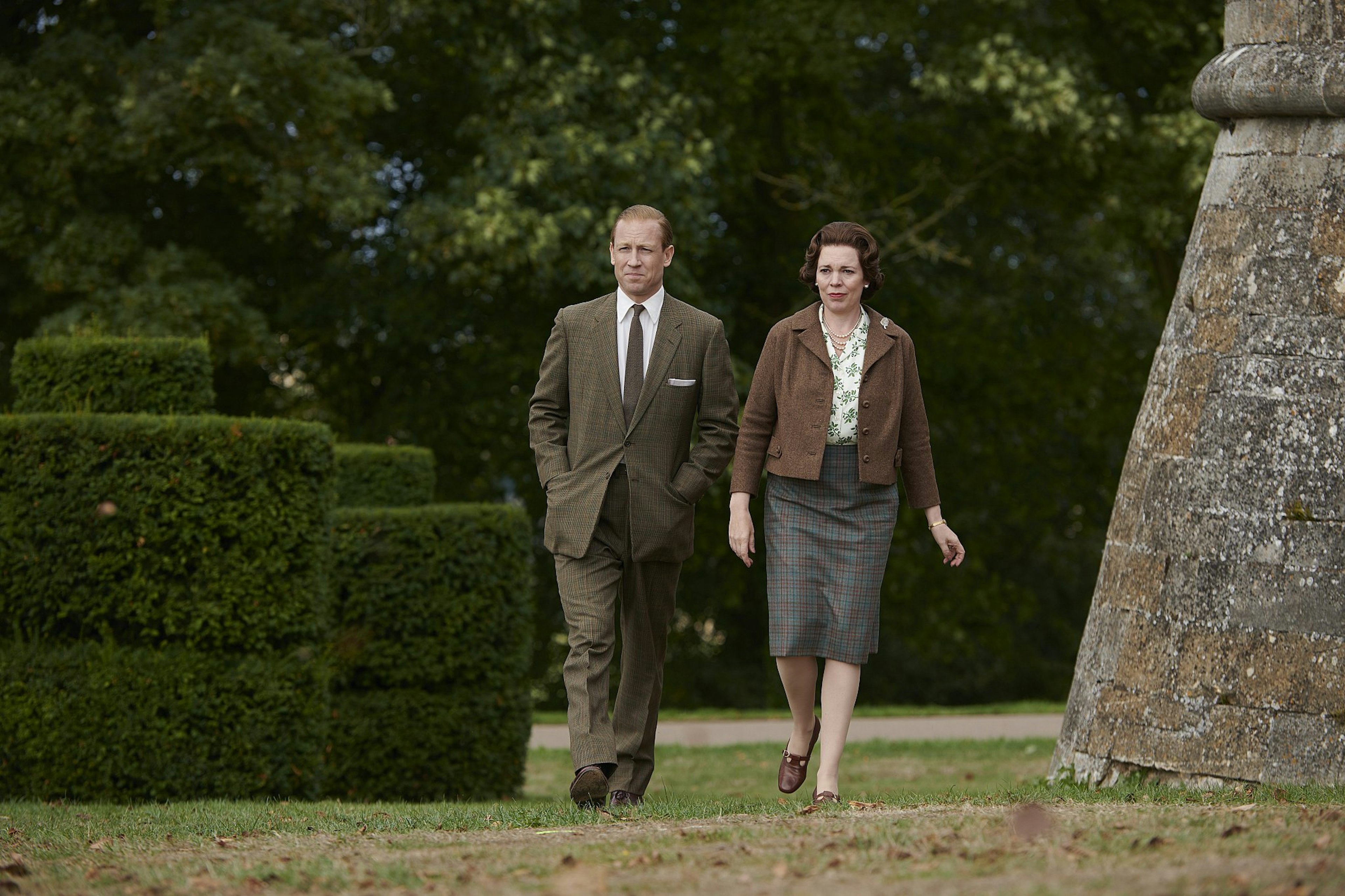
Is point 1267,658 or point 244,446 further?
point 244,446

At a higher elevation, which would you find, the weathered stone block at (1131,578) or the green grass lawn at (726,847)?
the weathered stone block at (1131,578)

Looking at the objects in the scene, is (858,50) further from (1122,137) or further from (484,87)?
(484,87)

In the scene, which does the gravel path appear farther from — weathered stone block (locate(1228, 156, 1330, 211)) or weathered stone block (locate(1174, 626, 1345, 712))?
weathered stone block (locate(1228, 156, 1330, 211))

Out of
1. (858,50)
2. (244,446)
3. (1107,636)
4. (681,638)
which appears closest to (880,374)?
(1107,636)

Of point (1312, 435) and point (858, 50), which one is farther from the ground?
point (858, 50)

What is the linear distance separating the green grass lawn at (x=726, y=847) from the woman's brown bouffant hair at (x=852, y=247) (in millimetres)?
1871

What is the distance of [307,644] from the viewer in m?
7.52

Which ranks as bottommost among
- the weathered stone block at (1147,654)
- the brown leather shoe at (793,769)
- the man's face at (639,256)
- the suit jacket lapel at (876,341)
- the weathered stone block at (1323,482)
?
the brown leather shoe at (793,769)

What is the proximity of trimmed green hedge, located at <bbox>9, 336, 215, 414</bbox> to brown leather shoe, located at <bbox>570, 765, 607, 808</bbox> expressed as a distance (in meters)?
3.40

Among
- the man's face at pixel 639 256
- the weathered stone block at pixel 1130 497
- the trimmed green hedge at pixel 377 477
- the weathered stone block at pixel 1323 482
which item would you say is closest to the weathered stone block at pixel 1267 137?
the weathered stone block at pixel 1323 482

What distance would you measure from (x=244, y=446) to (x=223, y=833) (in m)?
2.63

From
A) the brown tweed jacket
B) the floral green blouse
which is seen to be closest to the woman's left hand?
the brown tweed jacket

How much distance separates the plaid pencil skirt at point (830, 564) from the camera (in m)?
5.32

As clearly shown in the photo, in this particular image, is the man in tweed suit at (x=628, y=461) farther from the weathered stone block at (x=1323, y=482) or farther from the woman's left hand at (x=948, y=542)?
the weathered stone block at (x=1323, y=482)
